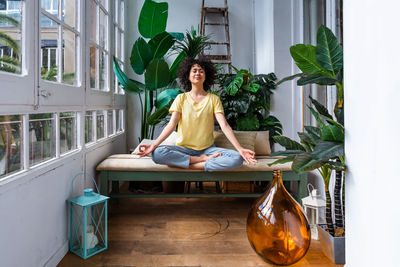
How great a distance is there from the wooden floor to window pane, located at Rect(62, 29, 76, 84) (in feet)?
3.77

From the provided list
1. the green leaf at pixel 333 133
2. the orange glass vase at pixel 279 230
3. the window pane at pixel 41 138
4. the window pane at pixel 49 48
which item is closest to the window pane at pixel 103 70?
the window pane at pixel 49 48

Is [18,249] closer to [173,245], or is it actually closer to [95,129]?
[173,245]

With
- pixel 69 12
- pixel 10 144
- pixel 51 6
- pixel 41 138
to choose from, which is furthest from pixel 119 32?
pixel 10 144

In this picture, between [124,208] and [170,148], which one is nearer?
[170,148]

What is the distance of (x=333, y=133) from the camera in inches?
54.4

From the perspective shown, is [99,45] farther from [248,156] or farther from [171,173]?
[248,156]

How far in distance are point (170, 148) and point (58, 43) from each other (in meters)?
1.09

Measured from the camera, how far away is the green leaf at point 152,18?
2.86 m

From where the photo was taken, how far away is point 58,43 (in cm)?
175

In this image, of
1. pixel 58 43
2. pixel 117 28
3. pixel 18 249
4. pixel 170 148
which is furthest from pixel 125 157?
pixel 117 28

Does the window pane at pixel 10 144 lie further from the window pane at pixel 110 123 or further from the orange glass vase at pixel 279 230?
the window pane at pixel 110 123

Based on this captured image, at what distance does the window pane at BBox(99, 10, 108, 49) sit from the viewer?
2705 millimetres

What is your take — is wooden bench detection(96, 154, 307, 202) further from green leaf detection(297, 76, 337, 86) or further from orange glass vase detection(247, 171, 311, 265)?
green leaf detection(297, 76, 337, 86)

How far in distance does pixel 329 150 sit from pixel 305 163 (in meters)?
0.13
